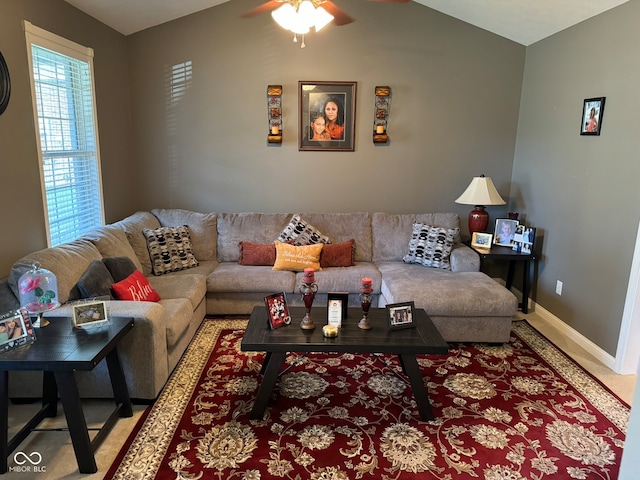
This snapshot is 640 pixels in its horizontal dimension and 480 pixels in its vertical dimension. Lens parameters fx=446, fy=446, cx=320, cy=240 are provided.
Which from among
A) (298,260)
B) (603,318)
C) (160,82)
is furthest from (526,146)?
(160,82)

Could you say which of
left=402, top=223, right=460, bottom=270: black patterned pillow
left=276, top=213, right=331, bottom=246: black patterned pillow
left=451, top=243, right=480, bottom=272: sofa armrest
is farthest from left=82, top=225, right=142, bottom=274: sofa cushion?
left=451, top=243, right=480, bottom=272: sofa armrest

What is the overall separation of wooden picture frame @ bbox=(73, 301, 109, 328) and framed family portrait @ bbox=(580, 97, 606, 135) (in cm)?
359

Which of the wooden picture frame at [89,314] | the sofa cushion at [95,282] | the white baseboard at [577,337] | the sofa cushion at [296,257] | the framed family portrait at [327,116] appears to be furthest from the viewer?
the framed family portrait at [327,116]

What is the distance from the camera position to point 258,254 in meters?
4.14

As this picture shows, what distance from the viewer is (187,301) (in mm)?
3203

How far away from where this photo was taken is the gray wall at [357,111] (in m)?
4.38

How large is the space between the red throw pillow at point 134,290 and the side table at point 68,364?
0.48 metres

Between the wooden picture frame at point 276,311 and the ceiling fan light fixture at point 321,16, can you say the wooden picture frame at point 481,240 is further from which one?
the ceiling fan light fixture at point 321,16

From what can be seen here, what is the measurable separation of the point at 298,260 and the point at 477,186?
185 centimetres

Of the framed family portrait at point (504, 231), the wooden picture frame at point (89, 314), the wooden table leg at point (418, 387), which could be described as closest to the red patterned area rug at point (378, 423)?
the wooden table leg at point (418, 387)

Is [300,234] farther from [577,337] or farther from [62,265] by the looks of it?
[577,337]

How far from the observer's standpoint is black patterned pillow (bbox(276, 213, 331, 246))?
13.8 ft

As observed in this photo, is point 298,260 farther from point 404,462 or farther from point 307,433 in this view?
point 404,462

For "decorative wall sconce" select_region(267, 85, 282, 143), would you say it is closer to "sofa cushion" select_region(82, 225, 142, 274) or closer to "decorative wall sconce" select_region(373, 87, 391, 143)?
"decorative wall sconce" select_region(373, 87, 391, 143)
